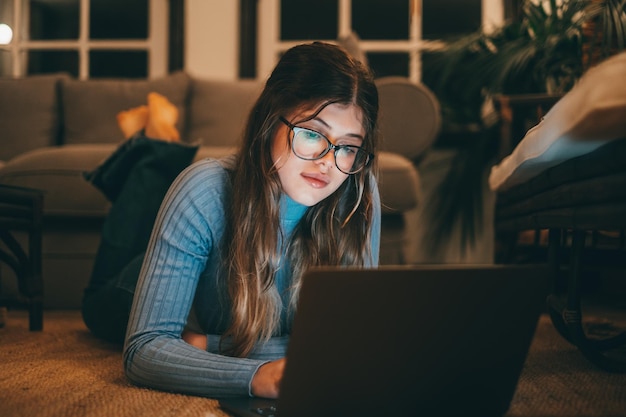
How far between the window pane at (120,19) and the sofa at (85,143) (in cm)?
57

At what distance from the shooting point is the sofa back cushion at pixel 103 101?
105 inches

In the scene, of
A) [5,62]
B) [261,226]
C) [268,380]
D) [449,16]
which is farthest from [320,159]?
[5,62]

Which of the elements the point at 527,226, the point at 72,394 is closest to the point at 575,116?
the point at 527,226

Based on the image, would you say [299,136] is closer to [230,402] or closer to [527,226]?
[230,402]

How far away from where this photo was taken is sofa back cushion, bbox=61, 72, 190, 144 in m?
2.67

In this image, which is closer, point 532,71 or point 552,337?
point 552,337

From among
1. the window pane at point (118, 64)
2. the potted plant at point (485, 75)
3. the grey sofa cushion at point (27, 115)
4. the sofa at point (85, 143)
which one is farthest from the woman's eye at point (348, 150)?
the window pane at point (118, 64)

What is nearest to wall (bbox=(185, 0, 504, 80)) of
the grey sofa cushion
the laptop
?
the grey sofa cushion

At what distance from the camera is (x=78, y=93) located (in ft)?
8.96

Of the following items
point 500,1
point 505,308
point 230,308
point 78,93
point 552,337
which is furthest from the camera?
point 500,1

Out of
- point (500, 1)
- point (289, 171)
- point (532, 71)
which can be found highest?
point (500, 1)

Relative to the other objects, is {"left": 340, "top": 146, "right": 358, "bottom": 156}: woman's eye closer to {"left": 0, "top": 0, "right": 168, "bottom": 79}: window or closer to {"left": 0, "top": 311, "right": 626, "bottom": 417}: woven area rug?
{"left": 0, "top": 311, "right": 626, "bottom": 417}: woven area rug

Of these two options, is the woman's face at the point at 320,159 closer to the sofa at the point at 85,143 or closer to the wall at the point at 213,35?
the sofa at the point at 85,143

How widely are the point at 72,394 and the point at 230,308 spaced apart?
28cm
